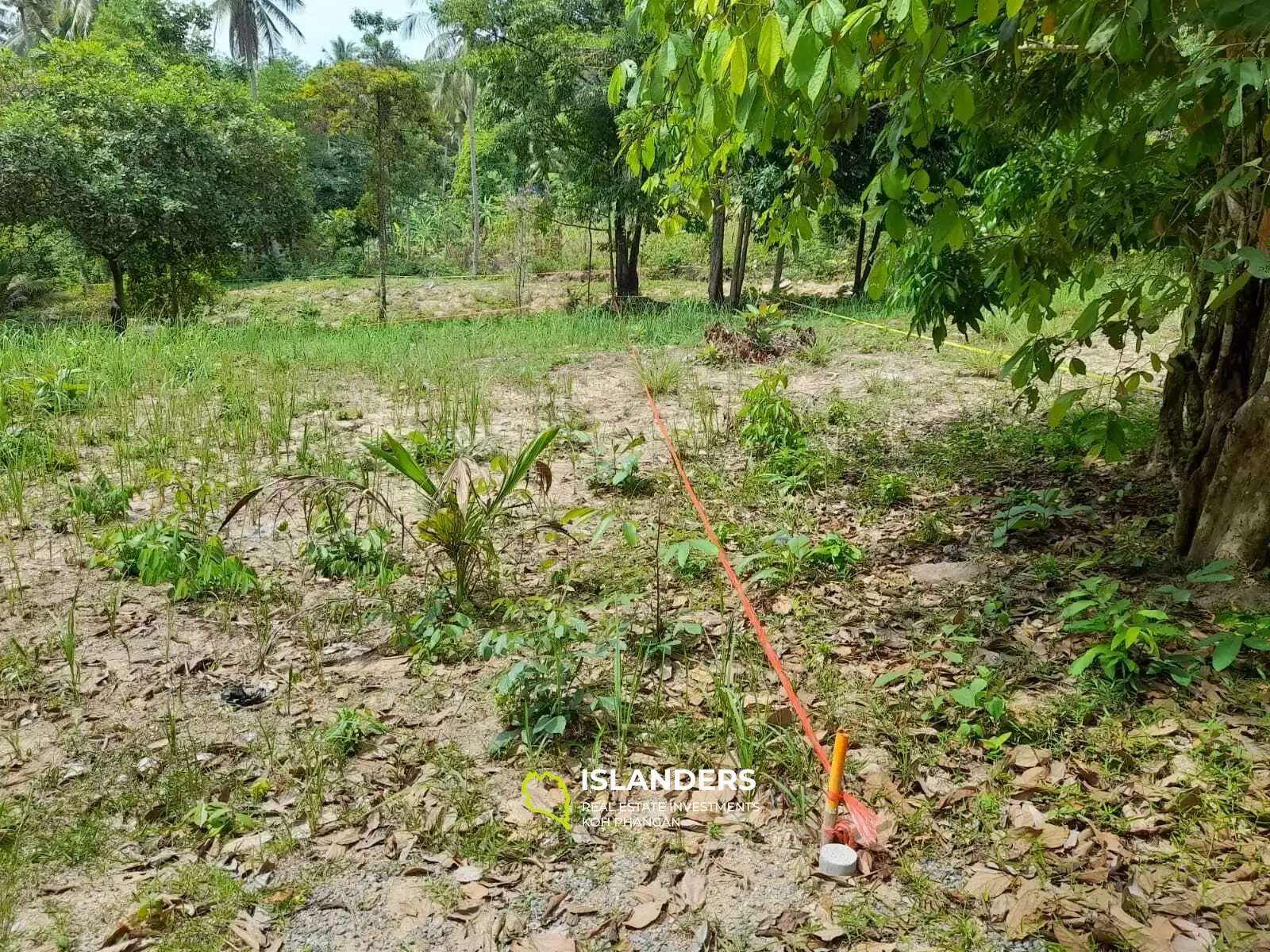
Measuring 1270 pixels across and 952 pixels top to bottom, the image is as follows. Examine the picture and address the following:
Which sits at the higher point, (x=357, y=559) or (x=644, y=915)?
(x=357, y=559)

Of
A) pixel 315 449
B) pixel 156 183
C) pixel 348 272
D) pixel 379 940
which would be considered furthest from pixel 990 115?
pixel 348 272

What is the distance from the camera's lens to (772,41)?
129 centimetres

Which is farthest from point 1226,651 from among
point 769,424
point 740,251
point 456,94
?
point 456,94

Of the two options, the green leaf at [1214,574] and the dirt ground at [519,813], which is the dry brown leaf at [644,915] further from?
the green leaf at [1214,574]

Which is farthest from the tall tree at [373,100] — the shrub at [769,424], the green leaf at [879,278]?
the green leaf at [879,278]

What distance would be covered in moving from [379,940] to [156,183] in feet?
40.3

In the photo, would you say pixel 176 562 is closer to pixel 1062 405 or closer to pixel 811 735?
pixel 811 735

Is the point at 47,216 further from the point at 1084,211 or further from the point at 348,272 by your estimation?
the point at 1084,211

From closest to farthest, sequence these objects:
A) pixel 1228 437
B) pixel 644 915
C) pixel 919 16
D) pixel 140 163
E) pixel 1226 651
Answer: pixel 919 16 < pixel 644 915 < pixel 1226 651 < pixel 1228 437 < pixel 140 163

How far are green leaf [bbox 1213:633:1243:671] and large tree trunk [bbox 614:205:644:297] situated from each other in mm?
12250

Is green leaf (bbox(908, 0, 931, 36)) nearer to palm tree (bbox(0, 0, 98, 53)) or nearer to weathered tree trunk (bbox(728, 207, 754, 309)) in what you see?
weathered tree trunk (bbox(728, 207, 754, 309))

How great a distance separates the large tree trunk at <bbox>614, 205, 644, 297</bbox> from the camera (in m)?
13.8

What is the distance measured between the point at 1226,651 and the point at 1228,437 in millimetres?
861

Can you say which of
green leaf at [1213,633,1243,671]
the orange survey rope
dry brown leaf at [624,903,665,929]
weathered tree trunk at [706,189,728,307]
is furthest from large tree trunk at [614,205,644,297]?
dry brown leaf at [624,903,665,929]
